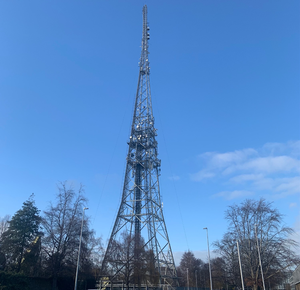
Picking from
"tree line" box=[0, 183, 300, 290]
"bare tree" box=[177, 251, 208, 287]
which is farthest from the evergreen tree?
"bare tree" box=[177, 251, 208, 287]

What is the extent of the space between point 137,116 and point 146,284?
96.3ft

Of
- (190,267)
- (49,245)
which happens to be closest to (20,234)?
(49,245)

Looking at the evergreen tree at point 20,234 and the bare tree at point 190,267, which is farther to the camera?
the bare tree at point 190,267

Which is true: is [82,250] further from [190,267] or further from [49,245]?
[190,267]

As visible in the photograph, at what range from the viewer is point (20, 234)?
3525cm

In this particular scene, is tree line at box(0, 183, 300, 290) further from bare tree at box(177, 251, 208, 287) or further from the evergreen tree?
bare tree at box(177, 251, 208, 287)

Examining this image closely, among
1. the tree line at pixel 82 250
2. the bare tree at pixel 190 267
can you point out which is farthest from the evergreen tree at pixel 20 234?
the bare tree at pixel 190 267

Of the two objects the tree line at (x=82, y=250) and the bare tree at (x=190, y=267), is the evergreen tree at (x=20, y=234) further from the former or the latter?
the bare tree at (x=190, y=267)

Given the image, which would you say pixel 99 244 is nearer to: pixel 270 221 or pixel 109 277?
pixel 109 277

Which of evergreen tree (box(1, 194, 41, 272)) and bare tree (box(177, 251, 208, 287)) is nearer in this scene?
evergreen tree (box(1, 194, 41, 272))

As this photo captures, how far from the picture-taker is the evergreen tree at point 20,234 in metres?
34.0

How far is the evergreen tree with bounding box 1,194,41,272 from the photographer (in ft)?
112

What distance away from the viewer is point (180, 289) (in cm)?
4059

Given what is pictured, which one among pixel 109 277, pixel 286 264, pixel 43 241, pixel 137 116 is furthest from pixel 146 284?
pixel 137 116
